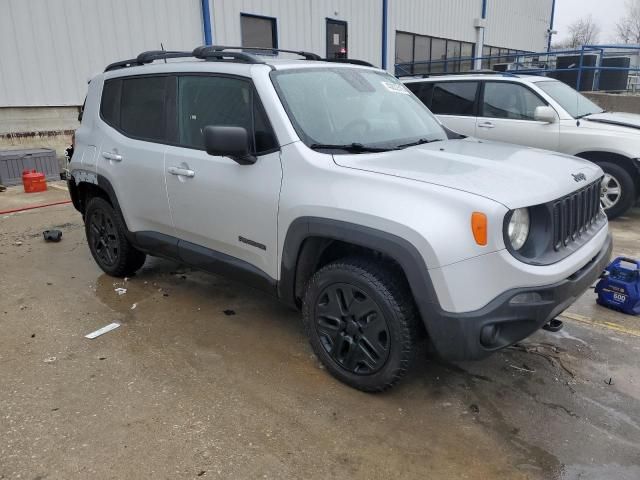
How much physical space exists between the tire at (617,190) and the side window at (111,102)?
18.4 ft

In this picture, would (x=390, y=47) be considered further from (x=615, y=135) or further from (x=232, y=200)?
(x=232, y=200)

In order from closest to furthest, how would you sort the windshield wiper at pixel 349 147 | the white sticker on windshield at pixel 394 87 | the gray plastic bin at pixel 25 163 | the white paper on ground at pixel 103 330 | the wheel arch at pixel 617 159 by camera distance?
the windshield wiper at pixel 349 147, the white paper on ground at pixel 103 330, the white sticker on windshield at pixel 394 87, the wheel arch at pixel 617 159, the gray plastic bin at pixel 25 163

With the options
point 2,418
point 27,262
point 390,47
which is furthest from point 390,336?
point 390,47

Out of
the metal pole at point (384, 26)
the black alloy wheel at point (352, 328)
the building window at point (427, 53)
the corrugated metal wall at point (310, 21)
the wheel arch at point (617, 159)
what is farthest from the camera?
the building window at point (427, 53)

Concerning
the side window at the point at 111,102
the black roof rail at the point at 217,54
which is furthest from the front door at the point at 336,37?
the black roof rail at the point at 217,54

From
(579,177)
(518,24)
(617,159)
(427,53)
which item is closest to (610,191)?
(617,159)

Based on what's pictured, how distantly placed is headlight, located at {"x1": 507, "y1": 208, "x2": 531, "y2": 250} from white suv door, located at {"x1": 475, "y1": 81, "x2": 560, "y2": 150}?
4.79 metres

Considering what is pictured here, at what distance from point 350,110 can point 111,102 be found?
7.51 feet

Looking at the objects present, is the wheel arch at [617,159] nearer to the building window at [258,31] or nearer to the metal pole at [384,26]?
the building window at [258,31]

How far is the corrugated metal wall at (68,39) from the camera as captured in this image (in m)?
9.31

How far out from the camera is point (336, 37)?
15.5 m

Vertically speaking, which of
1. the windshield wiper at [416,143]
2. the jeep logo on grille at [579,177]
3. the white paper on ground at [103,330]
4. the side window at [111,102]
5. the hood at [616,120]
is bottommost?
the white paper on ground at [103,330]

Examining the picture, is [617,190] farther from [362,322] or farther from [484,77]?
[362,322]

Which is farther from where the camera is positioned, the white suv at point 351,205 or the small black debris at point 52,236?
the small black debris at point 52,236
